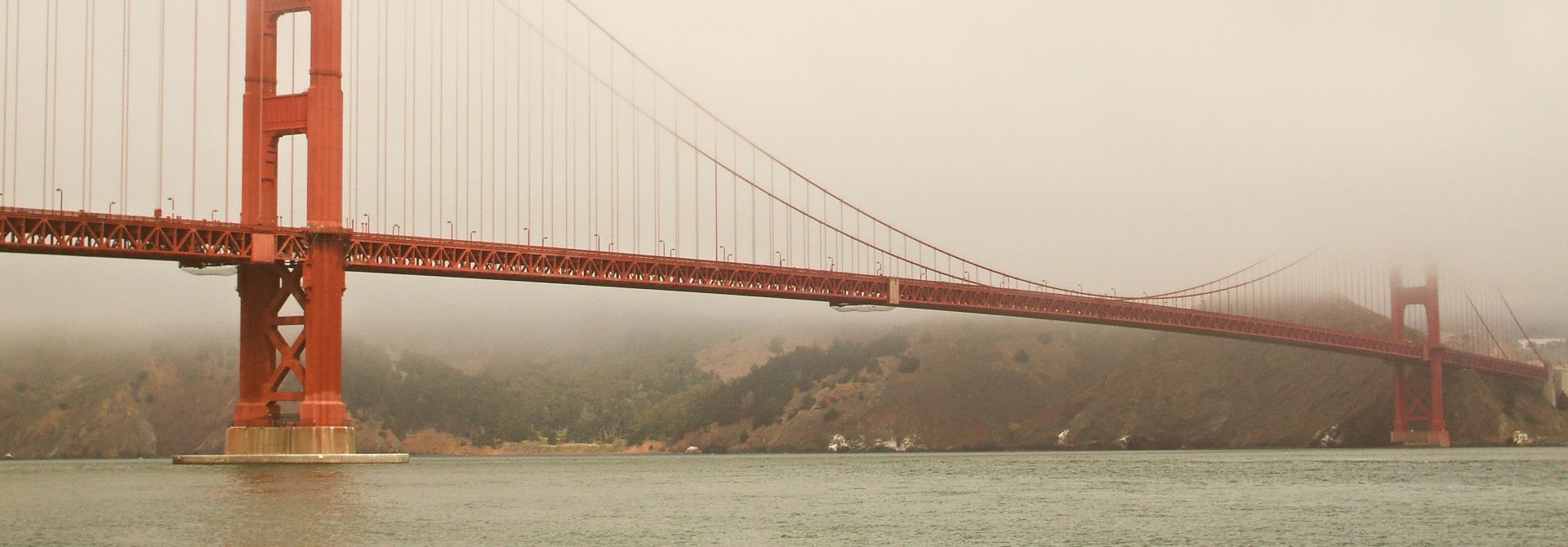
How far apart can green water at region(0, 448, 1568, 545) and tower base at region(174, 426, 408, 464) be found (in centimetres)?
82

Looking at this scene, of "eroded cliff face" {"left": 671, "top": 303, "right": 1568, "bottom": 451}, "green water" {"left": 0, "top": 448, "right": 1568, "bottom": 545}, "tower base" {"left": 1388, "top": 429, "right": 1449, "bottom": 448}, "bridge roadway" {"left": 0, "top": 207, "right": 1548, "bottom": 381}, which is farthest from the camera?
"eroded cliff face" {"left": 671, "top": 303, "right": 1568, "bottom": 451}

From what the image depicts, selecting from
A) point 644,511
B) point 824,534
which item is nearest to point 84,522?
point 644,511

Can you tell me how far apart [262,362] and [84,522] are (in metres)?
20.1

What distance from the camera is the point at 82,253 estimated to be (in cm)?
4962

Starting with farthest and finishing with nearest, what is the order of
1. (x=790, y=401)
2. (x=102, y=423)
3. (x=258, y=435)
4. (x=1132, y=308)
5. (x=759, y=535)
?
(x=790, y=401) < (x=102, y=423) < (x=1132, y=308) < (x=258, y=435) < (x=759, y=535)

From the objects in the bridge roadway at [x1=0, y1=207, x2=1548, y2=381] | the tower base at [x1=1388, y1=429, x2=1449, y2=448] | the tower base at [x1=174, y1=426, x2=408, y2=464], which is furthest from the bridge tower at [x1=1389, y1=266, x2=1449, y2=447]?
the tower base at [x1=174, y1=426, x2=408, y2=464]

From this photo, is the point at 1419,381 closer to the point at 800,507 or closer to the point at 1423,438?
the point at 1423,438

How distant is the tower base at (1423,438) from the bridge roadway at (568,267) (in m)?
15.2

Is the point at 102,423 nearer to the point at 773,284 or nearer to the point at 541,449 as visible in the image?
the point at 541,449

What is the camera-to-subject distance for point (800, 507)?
39781 mm

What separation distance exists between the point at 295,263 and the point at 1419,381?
68.9 metres

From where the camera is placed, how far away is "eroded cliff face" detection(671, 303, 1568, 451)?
10431 cm

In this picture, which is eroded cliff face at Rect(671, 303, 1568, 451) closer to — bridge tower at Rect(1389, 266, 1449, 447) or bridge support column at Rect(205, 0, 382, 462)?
bridge tower at Rect(1389, 266, 1449, 447)

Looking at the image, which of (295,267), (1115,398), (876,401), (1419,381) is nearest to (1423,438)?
(1419,381)
